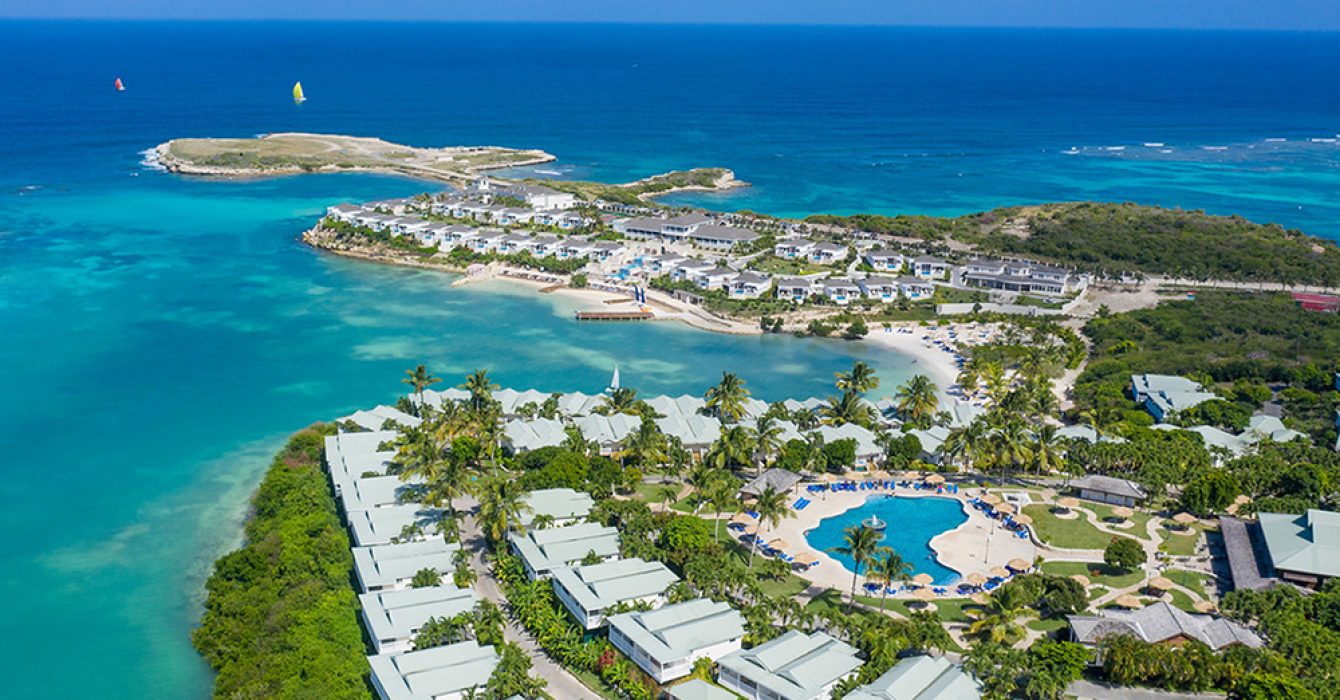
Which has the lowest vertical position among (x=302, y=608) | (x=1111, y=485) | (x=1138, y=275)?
(x=302, y=608)

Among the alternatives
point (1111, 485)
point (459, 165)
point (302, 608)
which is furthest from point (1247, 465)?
→ point (459, 165)

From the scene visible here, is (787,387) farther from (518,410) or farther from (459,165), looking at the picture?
(459,165)

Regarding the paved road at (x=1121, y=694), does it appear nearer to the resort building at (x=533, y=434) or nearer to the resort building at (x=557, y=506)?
the resort building at (x=557, y=506)

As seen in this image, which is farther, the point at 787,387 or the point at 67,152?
the point at 67,152

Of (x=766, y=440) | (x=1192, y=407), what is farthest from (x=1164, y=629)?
(x=1192, y=407)

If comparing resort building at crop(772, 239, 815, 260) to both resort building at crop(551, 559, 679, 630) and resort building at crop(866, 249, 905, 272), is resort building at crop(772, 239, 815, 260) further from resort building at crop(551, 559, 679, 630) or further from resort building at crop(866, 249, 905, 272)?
resort building at crop(551, 559, 679, 630)

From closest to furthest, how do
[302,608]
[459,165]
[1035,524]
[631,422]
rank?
[302,608] < [1035,524] < [631,422] < [459,165]

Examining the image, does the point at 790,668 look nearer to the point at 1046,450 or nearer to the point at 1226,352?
the point at 1046,450

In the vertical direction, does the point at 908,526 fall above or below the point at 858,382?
below
